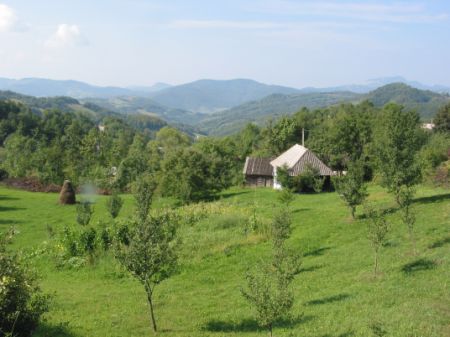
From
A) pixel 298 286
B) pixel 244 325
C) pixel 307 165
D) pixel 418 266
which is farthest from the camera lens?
pixel 307 165

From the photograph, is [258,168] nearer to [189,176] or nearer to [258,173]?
[258,173]

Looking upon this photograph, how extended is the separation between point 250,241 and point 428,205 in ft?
37.7

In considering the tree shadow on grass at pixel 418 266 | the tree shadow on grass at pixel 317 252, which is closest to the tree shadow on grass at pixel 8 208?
the tree shadow on grass at pixel 317 252

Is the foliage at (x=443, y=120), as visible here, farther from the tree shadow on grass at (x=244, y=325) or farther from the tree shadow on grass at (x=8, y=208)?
the tree shadow on grass at (x=244, y=325)

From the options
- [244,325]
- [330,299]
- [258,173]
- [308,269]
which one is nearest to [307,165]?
[258,173]

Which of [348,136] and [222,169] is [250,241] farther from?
[348,136]

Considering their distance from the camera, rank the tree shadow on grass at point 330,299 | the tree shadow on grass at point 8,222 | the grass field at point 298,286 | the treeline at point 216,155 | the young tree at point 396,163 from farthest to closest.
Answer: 1. the treeline at point 216,155
2. the tree shadow on grass at point 8,222
3. the young tree at point 396,163
4. the tree shadow on grass at point 330,299
5. the grass field at point 298,286

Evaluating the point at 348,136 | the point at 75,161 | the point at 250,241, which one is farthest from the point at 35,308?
the point at 75,161

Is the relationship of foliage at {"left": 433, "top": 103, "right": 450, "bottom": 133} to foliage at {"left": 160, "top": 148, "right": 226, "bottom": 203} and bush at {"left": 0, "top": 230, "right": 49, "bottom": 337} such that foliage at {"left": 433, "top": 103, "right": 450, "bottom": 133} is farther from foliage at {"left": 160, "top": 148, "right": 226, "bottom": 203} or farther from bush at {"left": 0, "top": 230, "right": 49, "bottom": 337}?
bush at {"left": 0, "top": 230, "right": 49, "bottom": 337}

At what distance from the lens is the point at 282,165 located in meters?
52.5

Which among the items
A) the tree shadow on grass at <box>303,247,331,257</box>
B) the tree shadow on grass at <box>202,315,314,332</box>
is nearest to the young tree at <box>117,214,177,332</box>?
the tree shadow on grass at <box>202,315,314,332</box>

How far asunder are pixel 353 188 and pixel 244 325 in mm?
15187

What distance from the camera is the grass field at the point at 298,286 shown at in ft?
49.4

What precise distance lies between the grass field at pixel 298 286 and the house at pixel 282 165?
1767 cm
